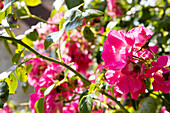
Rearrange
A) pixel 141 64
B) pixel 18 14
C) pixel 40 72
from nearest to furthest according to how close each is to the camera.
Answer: pixel 141 64, pixel 40 72, pixel 18 14

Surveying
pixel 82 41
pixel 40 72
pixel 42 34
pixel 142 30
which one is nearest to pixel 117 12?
pixel 82 41

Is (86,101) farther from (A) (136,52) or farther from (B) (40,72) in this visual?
(B) (40,72)

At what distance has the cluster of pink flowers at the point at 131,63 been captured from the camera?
330 mm

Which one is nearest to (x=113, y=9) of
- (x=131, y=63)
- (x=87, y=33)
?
(x=87, y=33)

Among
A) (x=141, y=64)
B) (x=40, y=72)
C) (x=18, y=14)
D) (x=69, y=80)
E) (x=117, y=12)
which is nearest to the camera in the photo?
(x=141, y=64)

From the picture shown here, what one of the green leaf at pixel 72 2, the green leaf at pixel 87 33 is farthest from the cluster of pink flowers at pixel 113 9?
the green leaf at pixel 72 2

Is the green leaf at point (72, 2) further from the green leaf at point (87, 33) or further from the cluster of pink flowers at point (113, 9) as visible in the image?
the cluster of pink flowers at point (113, 9)

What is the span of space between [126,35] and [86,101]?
0.15 meters

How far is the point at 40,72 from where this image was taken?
0.66 metres

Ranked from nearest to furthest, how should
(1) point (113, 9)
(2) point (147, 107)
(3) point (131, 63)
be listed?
(3) point (131, 63) < (2) point (147, 107) < (1) point (113, 9)

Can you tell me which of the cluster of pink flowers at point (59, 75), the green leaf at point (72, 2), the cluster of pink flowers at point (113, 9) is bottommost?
the cluster of pink flowers at point (59, 75)

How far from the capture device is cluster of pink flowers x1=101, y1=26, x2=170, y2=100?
13.0 inches

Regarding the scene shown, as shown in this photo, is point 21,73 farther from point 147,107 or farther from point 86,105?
point 147,107

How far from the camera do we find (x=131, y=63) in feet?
1.09
